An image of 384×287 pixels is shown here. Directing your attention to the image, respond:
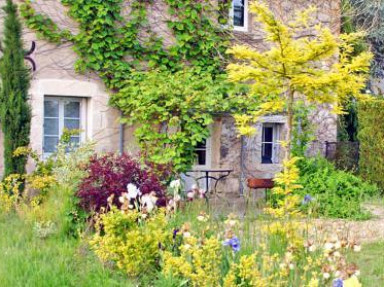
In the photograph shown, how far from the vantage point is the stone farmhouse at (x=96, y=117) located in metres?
9.79

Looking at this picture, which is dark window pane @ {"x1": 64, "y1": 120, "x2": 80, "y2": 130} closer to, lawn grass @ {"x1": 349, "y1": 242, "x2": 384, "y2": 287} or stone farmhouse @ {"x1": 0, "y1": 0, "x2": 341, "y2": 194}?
stone farmhouse @ {"x1": 0, "y1": 0, "x2": 341, "y2": 194}

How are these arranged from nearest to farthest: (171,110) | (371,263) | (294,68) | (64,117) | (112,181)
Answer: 1. (371,263)
2. (294,68)
3. (112,181)
4. (171,110)
5. (64,117)

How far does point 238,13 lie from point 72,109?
4.17m

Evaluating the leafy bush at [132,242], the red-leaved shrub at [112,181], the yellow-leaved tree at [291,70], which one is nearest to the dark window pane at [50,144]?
the red-leaved shrub at [112,181]

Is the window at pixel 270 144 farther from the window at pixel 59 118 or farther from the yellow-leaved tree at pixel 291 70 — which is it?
the yellow-leaved tree at pixel 291 70

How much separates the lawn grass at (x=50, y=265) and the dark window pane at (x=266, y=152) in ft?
22.7

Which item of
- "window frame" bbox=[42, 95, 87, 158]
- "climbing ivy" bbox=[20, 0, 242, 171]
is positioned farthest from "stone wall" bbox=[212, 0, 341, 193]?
"window frame" bbox=[42, 95, 87, 158]

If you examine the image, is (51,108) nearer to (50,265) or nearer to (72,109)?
(72,109)

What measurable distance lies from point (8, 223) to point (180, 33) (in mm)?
5582

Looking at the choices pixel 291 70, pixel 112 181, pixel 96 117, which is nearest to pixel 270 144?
pixel 96 117

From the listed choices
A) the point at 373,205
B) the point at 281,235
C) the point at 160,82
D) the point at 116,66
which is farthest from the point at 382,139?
the point at 281,235

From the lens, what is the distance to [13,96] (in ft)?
29.0

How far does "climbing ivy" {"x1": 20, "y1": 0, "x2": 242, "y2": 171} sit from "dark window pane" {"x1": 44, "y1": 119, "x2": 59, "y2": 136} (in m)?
1.11

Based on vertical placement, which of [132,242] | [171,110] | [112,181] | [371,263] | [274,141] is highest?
[171,110]
